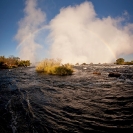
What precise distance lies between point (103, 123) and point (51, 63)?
2711 cm

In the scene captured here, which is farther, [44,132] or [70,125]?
[70,125]

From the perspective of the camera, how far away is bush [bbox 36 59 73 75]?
94.5ft

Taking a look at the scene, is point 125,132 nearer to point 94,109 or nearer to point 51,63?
point 94,109

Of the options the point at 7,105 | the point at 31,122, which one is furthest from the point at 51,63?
the point at 31,122

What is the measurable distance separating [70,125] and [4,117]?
3.33 metres

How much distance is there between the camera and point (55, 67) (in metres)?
29.8

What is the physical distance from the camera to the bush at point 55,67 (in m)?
28.8

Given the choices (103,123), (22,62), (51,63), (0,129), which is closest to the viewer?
(0,129)

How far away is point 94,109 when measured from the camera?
7301 mm

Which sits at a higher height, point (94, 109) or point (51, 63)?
point (51, 63)

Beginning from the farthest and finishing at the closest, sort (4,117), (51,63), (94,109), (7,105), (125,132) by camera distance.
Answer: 1. (51,63)
2. (7,105)
3. (94,109)
4. (4,117)
5. (125,132)

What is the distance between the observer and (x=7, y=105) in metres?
8.02

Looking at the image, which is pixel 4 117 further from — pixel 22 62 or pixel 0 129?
pixel 22 62

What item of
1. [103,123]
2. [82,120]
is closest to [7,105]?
[82,120]
